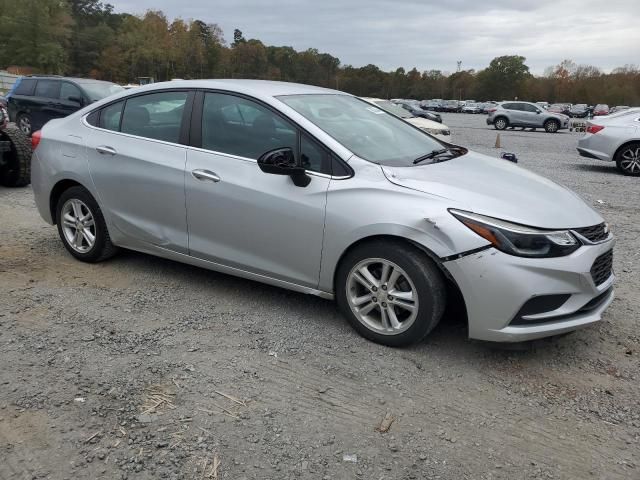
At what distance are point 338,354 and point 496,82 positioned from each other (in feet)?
361

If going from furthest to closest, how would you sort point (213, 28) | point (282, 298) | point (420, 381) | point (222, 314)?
1. point (213, 28)
2. point (282, 298)
3. point (222, 314)
4. point (420, 381)

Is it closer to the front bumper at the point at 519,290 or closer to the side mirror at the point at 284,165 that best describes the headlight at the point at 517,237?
the front bumper at the point at 519,290

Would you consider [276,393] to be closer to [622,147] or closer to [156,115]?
[156,115]

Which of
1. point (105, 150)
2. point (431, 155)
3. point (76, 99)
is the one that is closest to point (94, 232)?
point (105, 150)

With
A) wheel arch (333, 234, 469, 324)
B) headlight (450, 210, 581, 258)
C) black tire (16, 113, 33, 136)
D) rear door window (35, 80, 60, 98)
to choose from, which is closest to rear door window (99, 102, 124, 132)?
wheel arch (333, 234, 469, 324)

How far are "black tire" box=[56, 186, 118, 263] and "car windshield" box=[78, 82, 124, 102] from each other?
8531 millimetres

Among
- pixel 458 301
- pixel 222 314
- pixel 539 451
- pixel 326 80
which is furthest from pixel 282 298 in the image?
pixel 326 80

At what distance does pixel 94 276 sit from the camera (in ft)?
15.6

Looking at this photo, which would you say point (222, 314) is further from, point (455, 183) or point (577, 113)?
point (577, 113)

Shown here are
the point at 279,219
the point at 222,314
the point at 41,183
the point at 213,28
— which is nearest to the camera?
the point at 279,219

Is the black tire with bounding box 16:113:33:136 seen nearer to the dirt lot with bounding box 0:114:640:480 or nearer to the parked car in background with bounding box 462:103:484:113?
the dirt lot with bounding box 0:114:640:480

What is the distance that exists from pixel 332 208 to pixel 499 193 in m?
1.04

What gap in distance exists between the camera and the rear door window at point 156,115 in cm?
438

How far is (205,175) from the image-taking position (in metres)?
4.07
